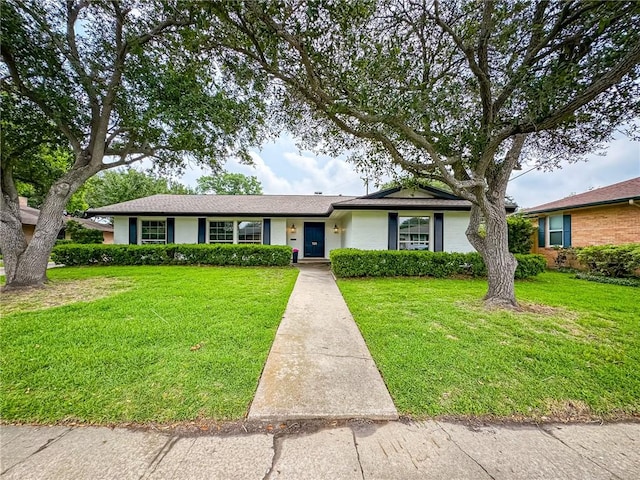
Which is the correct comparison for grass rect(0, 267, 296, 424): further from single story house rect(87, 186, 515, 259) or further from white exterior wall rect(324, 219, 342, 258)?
white exterior wall rect(324, 219, 342, 258)

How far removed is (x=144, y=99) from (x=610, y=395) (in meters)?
10.3

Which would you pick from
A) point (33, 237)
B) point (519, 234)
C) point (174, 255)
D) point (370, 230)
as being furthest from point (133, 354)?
point (519, 234)

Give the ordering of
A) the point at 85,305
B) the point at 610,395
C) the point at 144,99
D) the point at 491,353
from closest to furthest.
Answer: the point at 610,395, the point at 491,353, the point at 85,305, the point at 144,99

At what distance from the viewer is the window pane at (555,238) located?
11.9 metres

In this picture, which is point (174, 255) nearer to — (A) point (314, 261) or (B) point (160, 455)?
(A) point (314, 261)

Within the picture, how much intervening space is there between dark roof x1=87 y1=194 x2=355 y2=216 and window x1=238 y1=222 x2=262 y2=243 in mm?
776

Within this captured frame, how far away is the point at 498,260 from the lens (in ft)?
18.0

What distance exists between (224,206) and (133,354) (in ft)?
37.4

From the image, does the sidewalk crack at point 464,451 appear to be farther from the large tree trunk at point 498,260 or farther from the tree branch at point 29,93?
the tree branch at point 29,93

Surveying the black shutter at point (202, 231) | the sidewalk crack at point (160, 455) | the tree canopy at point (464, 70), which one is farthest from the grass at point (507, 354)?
the black shutter at point (202, 231)

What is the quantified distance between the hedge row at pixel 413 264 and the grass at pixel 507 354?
2535 millimetres

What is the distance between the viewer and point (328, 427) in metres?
2.07

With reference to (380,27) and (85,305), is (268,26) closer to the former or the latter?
(380,27)

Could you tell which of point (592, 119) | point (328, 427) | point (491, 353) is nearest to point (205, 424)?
point (328, 427)
